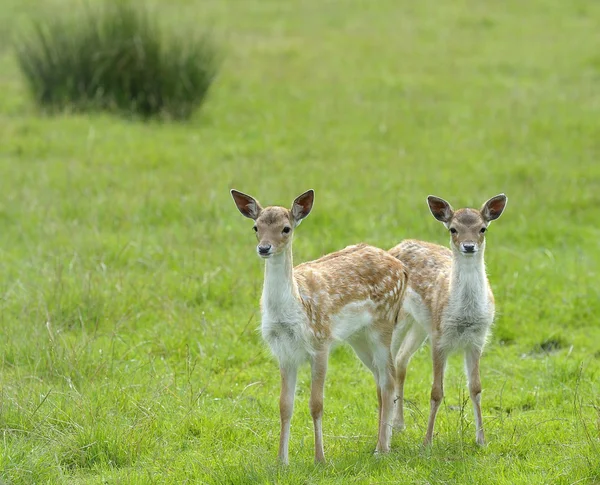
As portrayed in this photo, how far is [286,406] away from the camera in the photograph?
647cm

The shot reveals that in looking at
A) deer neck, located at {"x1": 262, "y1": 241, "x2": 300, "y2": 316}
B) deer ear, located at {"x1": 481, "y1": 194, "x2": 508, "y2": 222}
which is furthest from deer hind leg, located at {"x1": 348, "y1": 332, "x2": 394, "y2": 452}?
deer ear, located at {"x1": 481, "y1": 194, "x2": 508, "y2": 222}

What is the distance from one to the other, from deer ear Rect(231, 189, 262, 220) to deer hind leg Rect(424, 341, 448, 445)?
4.88ft

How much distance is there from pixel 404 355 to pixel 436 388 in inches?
28.5

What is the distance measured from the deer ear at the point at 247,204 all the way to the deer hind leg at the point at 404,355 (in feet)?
4.77

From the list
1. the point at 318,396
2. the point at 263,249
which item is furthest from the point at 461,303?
the point at 263,249

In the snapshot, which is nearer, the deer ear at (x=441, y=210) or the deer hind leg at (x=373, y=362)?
the deer hind leg at (x=373, y=362)

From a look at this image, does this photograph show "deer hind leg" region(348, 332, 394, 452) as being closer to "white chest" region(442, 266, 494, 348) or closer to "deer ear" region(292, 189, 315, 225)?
"white chest" region(442, 266, 494, 348)

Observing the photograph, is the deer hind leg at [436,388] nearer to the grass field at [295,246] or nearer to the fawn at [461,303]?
the fawn at [461,303]

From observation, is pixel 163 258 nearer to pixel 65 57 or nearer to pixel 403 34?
pixel 65 57

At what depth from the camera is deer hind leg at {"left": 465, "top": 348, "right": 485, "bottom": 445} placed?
6754mm

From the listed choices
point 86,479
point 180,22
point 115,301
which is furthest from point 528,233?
point 180,22

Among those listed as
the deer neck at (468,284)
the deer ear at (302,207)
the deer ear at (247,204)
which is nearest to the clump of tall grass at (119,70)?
the deer ear at (247,204)

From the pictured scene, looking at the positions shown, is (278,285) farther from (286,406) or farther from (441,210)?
(441,210)

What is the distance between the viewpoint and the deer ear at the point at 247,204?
22.1 ft
